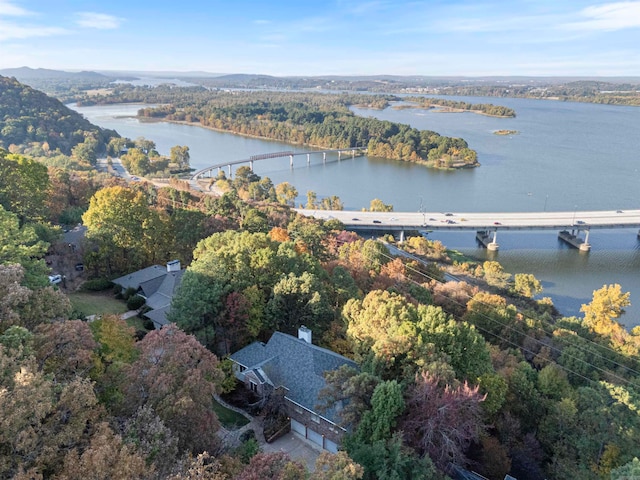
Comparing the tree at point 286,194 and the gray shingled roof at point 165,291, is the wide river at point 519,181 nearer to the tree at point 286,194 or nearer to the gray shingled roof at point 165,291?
the tree at point 286,194

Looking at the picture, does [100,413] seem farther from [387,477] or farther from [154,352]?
[387,477]

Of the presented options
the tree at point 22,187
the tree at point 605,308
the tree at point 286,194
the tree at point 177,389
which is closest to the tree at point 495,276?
the tree at point 605,308

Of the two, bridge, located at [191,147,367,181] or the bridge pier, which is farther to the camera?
bridge, located at [191,147,367,181]

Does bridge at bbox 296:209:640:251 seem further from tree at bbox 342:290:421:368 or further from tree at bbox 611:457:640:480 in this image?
tree at bbox 611:457:640:480

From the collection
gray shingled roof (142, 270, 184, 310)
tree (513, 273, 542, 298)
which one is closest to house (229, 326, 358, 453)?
gray shingled roof (142, 270, 184, 310)

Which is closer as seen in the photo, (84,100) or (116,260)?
(116,260)

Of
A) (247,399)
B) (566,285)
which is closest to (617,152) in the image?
(566,285)
